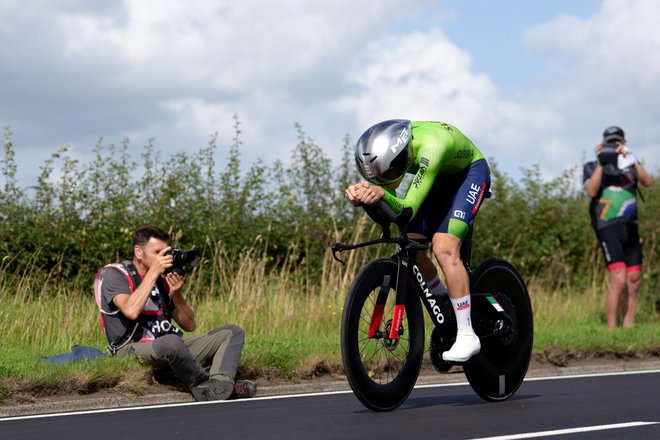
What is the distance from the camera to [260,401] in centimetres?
902

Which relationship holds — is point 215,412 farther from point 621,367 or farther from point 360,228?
point 360,228

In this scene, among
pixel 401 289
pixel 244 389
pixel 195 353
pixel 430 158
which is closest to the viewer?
pixel 430 158

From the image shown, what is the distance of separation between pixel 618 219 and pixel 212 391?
7.83 meters

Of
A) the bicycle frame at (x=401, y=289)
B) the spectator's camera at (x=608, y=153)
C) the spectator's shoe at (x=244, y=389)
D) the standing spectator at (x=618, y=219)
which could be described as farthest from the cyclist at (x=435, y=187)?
the standing spectator at (x=618, y=219)

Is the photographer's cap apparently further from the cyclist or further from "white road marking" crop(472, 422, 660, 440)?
"white road marking" crop(472, 422, 660, 440)

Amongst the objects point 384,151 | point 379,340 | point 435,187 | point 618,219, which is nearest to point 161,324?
point 379,340

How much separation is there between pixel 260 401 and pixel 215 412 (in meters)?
0.79

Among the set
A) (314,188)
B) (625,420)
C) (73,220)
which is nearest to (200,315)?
(73,220)

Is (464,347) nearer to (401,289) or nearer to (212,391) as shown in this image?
(401,289)

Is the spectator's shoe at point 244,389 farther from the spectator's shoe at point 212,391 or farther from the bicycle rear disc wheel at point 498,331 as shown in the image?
the bicycle rear disc wheel at point 498,331

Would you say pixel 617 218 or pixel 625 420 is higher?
pixel 617 218

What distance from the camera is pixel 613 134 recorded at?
15.0 m

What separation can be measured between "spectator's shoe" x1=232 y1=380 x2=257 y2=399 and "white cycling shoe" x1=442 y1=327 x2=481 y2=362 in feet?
6.50

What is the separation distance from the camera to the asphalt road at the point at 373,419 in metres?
7.12
